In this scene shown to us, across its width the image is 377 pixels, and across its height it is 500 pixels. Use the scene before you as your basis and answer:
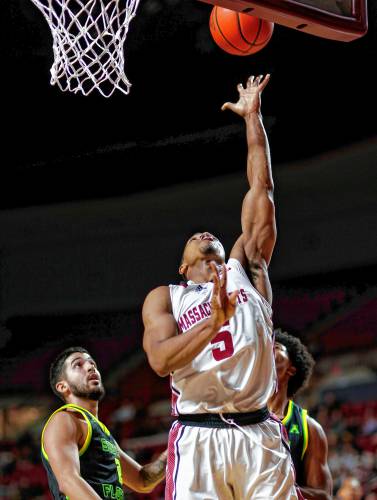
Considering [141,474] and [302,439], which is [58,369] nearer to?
[141,474]

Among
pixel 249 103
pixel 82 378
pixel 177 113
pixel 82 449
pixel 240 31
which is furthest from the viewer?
pixel 177 113

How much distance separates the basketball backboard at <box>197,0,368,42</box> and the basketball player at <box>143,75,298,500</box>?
101 cm

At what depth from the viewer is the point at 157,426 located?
8203 millimetres

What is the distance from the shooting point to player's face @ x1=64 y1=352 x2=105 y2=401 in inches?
163

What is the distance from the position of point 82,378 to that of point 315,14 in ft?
6.67

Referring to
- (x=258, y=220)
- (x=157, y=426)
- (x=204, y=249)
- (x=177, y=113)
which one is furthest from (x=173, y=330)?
(x=177, y=113)

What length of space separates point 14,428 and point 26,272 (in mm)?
1590

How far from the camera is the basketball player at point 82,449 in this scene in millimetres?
3684

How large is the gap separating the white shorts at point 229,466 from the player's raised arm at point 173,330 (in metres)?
0.31

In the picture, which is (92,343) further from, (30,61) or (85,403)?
→ (85,403)

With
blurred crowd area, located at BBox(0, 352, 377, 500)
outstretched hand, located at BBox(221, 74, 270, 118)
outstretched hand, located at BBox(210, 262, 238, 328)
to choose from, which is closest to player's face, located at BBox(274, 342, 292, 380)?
outstretched hand, located at BBox(221, 74, 270, 118)

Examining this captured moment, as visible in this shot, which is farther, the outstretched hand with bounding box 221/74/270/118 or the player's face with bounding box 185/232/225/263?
the outstretched hand with bounding box 221/74/270/118

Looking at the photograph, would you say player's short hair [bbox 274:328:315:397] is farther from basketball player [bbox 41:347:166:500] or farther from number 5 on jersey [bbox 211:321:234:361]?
number 5 on jersey [bbox 211:321:234:361]

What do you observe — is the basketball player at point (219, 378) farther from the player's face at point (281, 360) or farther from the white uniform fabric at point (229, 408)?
the player's face at point (281, 360)
